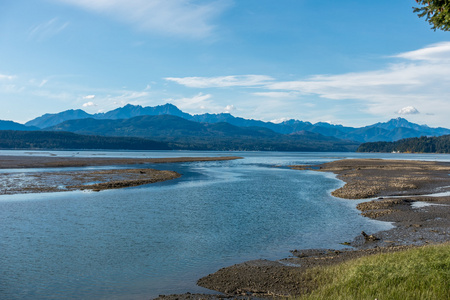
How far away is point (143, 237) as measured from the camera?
91.1 ft

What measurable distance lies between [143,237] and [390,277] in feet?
60.3

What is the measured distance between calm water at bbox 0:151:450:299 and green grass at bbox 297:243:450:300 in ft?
19.2

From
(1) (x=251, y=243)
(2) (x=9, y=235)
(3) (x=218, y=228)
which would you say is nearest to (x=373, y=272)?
(1) (x=251, y=243)

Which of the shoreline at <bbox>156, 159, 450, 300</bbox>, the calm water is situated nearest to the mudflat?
the calm water

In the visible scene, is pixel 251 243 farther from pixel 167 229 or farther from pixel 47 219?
pixel 47 219

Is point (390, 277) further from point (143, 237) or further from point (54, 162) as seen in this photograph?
point (54, 162)

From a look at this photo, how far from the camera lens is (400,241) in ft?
85.0

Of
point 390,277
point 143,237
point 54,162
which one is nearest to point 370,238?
point 390,277

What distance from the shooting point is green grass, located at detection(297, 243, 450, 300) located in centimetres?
1388

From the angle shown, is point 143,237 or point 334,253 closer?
point 334,253

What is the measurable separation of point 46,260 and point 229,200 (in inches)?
1118

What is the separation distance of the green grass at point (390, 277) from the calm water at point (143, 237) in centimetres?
584

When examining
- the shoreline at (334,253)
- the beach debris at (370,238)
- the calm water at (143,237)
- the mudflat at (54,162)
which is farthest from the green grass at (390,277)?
the mudflat at (54,162)

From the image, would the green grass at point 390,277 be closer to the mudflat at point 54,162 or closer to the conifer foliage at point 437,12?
the conifer foliage at point 437,12
